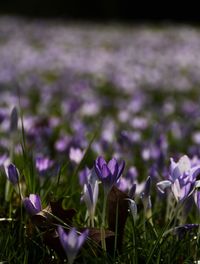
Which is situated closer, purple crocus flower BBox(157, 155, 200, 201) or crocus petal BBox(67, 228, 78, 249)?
crocus petal BBox(67, 228, 78, 249)

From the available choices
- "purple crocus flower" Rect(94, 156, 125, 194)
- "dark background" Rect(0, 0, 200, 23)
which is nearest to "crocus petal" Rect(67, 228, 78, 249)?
"purple crocus flower" Rect(94, 156, 125, 194)

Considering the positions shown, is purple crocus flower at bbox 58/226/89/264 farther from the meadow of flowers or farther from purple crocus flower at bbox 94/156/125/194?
purple crocus flower at bbox 94/156/125/194

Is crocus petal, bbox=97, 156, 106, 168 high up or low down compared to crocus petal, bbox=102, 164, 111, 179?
up

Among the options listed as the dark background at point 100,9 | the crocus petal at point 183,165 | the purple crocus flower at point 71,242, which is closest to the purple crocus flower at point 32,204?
the purple crocus flower at point 71,242

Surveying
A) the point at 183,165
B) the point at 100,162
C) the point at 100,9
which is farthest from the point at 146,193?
the point at 100,9

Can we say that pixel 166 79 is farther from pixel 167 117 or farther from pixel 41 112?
pixel 41 112

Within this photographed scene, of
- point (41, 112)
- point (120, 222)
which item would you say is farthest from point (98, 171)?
point (41, 112)

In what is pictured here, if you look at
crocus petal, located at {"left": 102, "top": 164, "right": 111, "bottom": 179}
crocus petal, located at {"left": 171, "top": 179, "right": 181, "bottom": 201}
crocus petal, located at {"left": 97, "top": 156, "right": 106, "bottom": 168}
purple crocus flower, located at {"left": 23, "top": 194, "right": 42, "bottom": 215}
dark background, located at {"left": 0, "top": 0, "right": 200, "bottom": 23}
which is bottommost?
purple crocus flower, located at {"left": 23, "top": 194, "right": 42, "bottom": 215}
